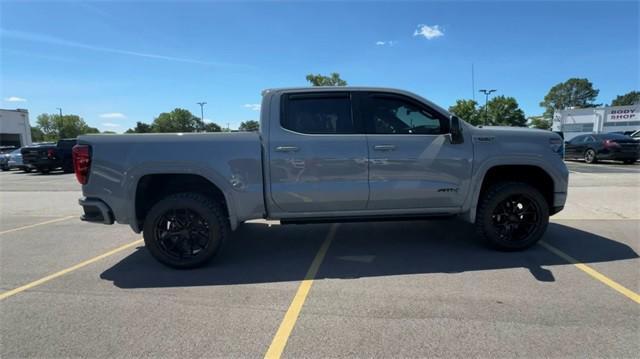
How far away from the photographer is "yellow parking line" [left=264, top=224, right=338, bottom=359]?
2.62 metres

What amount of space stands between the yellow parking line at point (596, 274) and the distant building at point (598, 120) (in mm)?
41508

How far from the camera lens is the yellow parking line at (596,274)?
11.0 ft

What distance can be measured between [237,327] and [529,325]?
A: 231 cm

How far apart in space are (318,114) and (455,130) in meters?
1.62

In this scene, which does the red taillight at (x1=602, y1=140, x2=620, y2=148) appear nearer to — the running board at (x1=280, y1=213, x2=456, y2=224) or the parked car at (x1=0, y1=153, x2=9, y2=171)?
the running board at (x1=280, y1=213, x2=456, y2=224)

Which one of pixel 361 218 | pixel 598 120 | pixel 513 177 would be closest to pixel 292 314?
pixel 361 218

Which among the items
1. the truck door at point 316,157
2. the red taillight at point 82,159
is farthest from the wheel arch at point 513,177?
the red taillight at point 82,159

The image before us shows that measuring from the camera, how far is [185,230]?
4191 mm

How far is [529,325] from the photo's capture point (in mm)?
2852

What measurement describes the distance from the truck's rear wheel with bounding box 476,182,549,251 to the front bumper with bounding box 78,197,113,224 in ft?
14.4

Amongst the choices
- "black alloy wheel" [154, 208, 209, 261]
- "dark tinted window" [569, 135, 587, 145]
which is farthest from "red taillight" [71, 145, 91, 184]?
"dark tinted window" [569, 135, 587, 145]

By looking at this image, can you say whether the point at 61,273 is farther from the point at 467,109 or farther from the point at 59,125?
the point at 59,125

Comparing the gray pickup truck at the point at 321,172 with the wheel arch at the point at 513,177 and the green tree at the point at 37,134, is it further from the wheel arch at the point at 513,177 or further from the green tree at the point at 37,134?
the green tree at the point at 37,134

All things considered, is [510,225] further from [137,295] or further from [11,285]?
[11,285]
